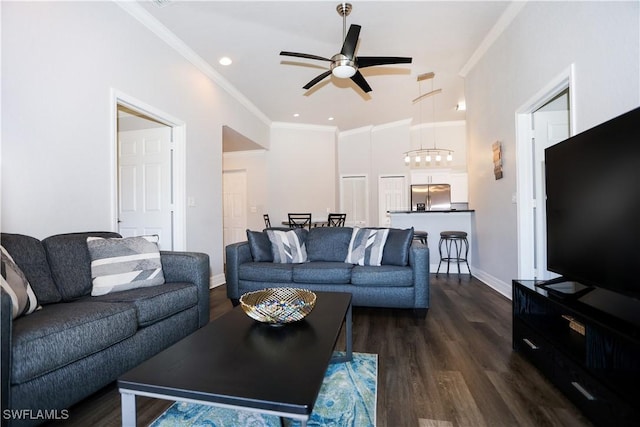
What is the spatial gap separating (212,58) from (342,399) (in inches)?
164

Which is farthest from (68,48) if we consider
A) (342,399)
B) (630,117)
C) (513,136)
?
(513,136)

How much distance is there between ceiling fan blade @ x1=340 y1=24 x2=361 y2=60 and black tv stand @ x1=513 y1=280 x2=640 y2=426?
8.24ft

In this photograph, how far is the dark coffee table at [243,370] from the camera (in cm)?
89

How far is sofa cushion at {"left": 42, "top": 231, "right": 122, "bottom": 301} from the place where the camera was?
1.90 metres

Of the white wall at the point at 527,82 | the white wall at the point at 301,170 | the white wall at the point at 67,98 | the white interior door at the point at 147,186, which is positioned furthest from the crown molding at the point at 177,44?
the white wall at the point at 527,82

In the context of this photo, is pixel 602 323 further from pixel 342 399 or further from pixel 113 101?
pixel 113 101

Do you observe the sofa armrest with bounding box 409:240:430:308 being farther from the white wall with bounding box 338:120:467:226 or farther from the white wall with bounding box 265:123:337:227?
the white wall with bounding box 338:120:467:226

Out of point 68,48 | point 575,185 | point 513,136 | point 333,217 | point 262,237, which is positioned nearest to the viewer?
point 575,185

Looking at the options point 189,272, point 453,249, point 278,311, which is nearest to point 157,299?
point 189,272

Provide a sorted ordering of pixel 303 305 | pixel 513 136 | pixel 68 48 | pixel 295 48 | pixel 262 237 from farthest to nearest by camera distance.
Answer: pixel 295 48 → pixel 262 237 → pixel 513 136 → pixel 68 48 → pixel 303 305

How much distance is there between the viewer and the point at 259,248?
3463mm

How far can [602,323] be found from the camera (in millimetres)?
1312

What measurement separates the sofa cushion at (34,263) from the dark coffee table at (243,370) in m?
1.11

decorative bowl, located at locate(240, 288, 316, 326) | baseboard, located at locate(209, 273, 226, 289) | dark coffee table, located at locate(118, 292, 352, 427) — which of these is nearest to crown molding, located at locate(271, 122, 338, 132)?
baseboard, located at locate(209, 273, 226, 289)
